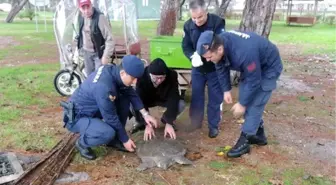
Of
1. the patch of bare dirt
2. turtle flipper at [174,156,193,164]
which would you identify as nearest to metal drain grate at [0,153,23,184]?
turtle flipper at [174,156,193,164]

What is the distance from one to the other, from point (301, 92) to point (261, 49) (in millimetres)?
3558

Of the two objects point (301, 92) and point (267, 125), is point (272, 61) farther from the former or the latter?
point (301, 92)

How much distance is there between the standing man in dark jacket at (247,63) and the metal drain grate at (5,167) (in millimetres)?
2099

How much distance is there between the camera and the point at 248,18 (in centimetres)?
607

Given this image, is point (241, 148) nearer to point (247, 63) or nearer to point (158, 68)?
point (247, 63)

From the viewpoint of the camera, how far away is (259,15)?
5.95 metres

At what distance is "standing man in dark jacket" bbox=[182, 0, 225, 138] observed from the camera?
3.76 meters

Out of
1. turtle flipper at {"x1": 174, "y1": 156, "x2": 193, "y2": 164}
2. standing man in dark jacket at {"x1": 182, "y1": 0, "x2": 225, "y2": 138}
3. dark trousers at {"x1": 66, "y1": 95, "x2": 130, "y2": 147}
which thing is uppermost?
standing man in dark jacket at {"x1": 182, "y1": 0, "x2": 225, "y2": 138}

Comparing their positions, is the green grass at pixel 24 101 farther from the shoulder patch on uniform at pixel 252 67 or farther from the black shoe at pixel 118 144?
the shoulder patch on uniform at pixel 252 67

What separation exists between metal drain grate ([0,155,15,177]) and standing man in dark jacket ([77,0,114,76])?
1901 millimetres

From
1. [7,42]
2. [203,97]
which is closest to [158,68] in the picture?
[203,97]

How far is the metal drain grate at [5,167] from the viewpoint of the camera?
10.5 feet

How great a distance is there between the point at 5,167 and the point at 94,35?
2.24 meters

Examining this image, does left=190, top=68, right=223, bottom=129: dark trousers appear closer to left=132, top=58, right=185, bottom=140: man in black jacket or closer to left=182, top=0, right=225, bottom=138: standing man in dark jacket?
left=182, top=0, right=225, bottom=138: standing man in dark jacket
